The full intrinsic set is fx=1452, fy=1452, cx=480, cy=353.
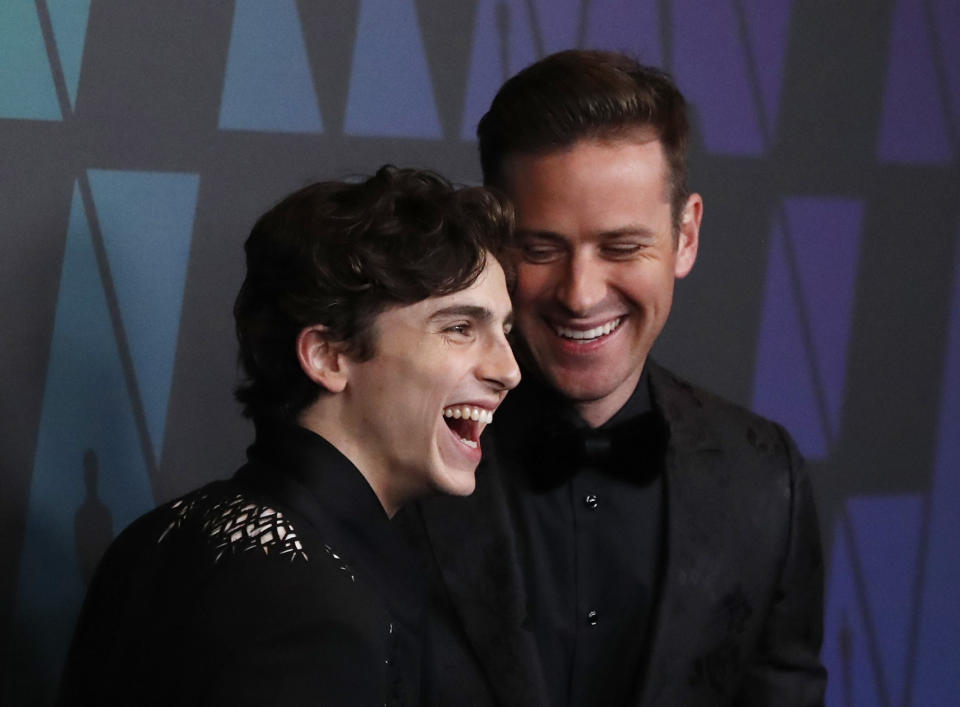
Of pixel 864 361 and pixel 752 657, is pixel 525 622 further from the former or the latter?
pixel 864 361

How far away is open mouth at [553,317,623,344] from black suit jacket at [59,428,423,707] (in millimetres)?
399

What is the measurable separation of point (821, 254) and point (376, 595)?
1491 mm

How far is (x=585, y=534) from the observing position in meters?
1.93

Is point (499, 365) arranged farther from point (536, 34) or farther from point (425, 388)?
point (536, 34)

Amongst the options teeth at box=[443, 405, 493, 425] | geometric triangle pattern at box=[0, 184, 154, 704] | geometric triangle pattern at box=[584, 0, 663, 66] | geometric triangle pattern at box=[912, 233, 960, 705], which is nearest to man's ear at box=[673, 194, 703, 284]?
teeth at box=[443, 405, 493, 425]

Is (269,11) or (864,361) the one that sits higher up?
(269,11)

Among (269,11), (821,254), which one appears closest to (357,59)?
(269,11)

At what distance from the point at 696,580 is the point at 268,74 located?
3.15ft

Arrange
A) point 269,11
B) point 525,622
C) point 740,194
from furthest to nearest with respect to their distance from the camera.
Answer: point 740,194 < point 269,11 < point 525,622

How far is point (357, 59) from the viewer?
222 cm

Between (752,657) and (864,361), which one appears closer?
(752,657)

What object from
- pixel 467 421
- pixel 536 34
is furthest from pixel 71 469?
pixel 536 34

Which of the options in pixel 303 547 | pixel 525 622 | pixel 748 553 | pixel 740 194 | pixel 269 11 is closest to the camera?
pixel 303 547

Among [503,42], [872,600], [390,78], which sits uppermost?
[503,42]
